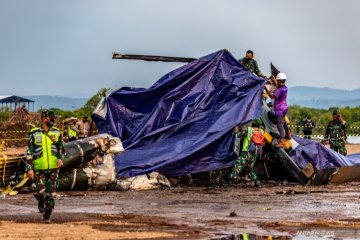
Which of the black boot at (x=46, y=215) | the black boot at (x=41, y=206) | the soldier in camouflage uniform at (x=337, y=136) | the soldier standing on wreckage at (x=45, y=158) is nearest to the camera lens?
the black boot at (x=46, y=215)

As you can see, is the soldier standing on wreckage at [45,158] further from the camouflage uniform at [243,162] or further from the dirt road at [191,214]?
the camouflage uniform at [243,162]

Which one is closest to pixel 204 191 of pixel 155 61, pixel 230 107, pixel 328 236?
pixel 230 107

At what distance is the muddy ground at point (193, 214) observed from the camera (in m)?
14.1

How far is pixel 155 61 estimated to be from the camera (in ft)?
85.1

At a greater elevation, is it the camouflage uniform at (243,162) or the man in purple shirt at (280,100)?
the man in purple shirt at (280,100)

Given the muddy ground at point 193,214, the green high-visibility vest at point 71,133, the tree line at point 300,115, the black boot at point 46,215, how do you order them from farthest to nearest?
the tree line at point 300,115 < the green high-visibility vest at point 71,133 < the black boot at point 46,215 < the muddy ground at point 193,214

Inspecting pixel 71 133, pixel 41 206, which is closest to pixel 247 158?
pixel 41 206

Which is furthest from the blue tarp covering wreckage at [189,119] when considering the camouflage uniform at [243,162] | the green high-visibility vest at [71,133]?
the green high-visibility vest at [71,133]

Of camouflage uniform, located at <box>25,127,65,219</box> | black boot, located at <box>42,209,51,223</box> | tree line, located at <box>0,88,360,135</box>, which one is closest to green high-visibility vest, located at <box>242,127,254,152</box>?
camouflage uniform, located at <box>25,127,65,219</box>

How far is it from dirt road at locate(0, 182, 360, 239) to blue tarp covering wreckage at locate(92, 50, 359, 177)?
989 millimetres

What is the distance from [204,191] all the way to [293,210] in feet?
14.7

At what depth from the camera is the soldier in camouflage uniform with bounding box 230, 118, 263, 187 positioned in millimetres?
22906

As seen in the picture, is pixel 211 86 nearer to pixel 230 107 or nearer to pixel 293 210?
pixel 230 107

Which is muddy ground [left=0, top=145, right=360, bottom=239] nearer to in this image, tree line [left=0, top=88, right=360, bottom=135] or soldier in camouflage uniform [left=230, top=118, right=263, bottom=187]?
soldier in camouflage uniform [left=230, top=118, right=263, bottom=187]
